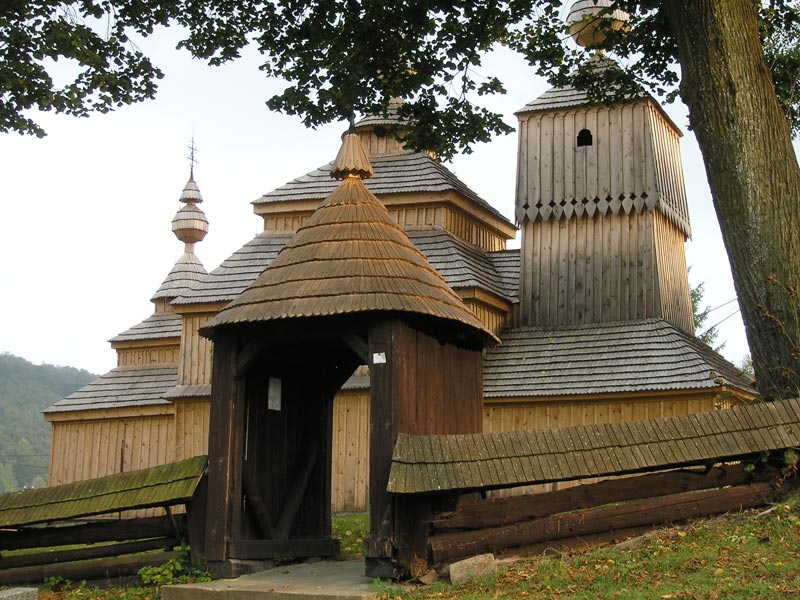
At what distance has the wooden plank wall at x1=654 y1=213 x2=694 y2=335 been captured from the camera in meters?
23.0

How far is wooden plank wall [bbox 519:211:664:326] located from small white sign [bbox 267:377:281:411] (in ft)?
37.5

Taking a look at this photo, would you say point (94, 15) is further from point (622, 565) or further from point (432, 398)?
point (622, 565)

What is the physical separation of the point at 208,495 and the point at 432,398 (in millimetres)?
2577

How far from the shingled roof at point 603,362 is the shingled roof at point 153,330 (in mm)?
11875

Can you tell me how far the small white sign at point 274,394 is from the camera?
12.6 m

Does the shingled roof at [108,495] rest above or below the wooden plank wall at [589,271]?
below

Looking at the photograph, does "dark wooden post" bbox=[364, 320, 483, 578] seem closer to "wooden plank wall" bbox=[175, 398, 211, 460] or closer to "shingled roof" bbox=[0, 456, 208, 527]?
"shingled roof" bbox=[0, 456, 208, 527]

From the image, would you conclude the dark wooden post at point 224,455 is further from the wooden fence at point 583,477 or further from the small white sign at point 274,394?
the wooden fence at point 583,477

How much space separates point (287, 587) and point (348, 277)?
3.16m

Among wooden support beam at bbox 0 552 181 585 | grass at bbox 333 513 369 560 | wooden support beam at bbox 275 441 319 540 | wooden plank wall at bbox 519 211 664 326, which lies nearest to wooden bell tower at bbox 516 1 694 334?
wooden plank wall at bbox 519 211 664 326

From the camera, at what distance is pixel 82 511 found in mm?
11898

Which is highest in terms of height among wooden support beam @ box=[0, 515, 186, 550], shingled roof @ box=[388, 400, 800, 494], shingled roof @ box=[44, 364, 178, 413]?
shingled roof @ box=[44, 364, 178, 413]

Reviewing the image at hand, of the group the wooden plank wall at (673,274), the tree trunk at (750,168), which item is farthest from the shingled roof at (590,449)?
the wooden plank wall at (673,274)

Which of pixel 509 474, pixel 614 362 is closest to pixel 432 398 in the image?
pixel 509 474
